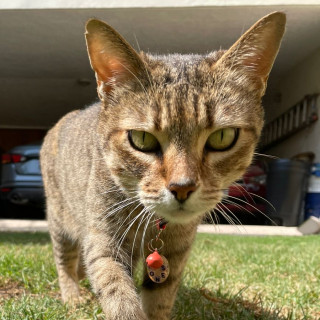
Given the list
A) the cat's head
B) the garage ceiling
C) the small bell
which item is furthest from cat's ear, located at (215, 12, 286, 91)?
the garage ceiling

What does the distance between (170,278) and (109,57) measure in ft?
3.37

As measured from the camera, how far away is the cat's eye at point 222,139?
1.73 m

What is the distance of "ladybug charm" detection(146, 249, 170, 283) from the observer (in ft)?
6.14

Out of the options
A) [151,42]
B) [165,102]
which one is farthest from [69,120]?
[151,42]

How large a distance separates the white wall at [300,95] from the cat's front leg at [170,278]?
688 cm

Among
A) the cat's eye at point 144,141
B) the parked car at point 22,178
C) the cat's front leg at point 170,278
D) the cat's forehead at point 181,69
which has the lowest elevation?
the parked car at point 22,178

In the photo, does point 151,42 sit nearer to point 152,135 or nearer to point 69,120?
point 69,120

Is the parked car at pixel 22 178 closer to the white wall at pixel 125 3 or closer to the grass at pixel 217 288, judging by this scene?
the white wall at pixel 125 3

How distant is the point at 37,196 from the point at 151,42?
357 cm

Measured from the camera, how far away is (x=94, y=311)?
7.09ft

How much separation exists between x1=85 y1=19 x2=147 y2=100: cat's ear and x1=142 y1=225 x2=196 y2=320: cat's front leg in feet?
2.29

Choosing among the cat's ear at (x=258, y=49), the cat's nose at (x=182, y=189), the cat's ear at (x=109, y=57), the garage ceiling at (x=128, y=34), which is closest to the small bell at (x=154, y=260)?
the cat's nose at (x=182, y=189)

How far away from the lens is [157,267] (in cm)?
190

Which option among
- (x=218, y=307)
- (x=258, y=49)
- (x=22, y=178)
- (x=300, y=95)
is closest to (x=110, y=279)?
(x=218, y=307)
